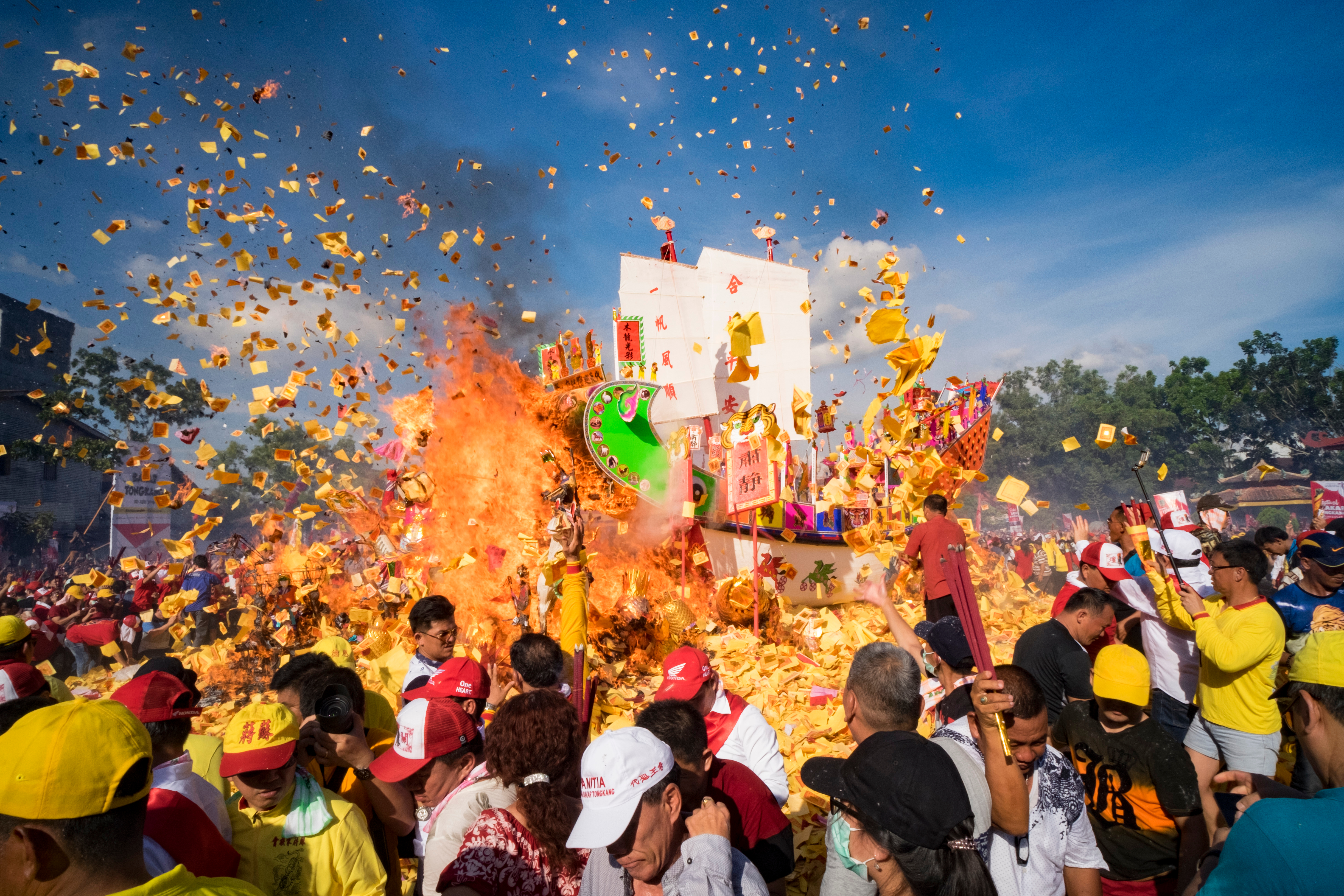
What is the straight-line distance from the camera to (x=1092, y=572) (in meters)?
5.07

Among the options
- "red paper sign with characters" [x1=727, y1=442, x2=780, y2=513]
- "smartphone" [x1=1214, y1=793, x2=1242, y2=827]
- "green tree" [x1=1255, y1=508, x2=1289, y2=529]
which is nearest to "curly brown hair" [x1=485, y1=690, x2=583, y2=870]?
"smartphone" [x1=1214, y1=793, x2=1242, y2=827]

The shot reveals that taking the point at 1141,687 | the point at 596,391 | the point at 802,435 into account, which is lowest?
the point at 1141,687

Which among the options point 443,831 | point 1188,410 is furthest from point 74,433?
point 1188,410

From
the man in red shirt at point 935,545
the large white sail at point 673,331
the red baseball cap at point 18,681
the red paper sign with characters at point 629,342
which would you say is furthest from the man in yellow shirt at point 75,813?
the large white sail at point 673,331

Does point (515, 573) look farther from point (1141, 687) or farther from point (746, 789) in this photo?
point (1141, 687)

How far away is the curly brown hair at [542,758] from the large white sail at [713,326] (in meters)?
8.81

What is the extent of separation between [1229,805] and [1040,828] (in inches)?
34.9

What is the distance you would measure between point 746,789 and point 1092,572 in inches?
155

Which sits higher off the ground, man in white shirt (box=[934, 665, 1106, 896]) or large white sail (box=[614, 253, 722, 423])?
large white sail (box=[614, 253, 722, 423])

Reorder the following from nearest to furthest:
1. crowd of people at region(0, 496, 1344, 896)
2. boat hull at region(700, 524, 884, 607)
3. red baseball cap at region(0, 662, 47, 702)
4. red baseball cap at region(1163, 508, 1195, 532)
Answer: crowd of people at region(0, 496, 1344, 896), red baseball cap at region(0, 662, 47, 702), red baseball cap at region(1163, 508, 1195, 532), boat hull at region(700, 524, 884, 607)

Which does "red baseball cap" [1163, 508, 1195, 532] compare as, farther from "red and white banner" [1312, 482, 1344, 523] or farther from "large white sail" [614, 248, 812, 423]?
"large white sail" [614, 248, 812, 423]

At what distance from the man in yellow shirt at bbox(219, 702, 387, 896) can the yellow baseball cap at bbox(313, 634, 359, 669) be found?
1975mm

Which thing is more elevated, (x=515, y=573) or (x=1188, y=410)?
(x=1188, y=410)

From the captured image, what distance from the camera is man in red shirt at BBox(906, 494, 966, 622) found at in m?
7.00
